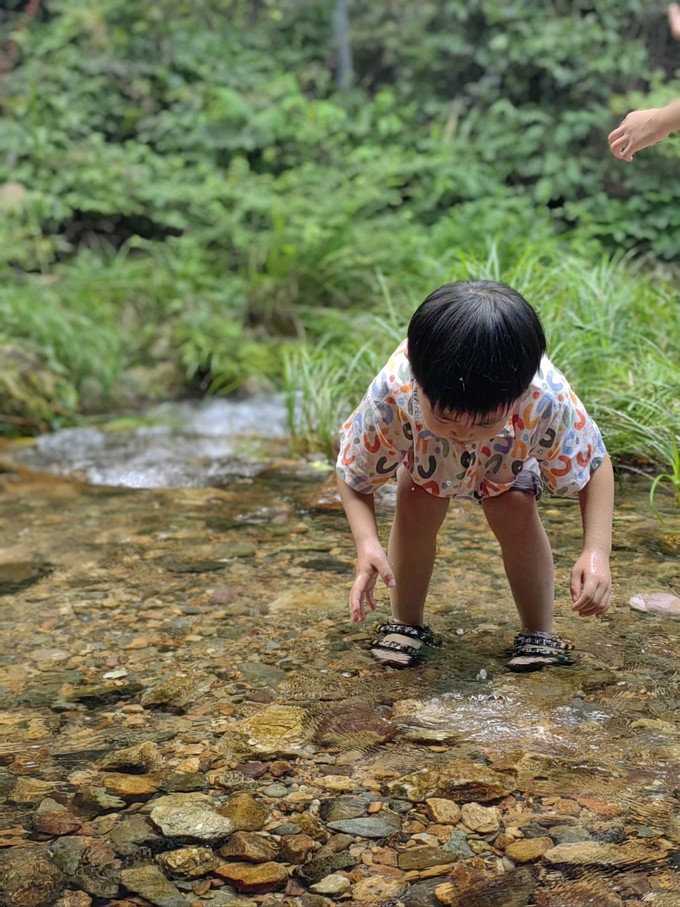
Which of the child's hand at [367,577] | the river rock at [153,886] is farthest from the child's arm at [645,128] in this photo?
the river rock at [153,886]

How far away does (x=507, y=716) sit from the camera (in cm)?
184

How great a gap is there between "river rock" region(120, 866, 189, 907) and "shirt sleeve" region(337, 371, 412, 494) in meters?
0.82

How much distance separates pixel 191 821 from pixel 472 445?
82cm

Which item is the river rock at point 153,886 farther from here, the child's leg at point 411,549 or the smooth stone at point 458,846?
the child's leg at point 411,549

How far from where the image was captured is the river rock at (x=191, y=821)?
1484mm

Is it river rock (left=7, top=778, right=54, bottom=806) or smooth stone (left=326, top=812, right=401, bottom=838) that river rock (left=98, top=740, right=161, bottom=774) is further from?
smooth stone (left=326, top=812, right=401, bottom=838)

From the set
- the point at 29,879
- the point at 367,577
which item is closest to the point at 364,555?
the point at 367,577

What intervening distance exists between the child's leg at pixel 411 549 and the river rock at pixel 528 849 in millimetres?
663

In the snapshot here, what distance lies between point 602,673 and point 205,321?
4.93 m

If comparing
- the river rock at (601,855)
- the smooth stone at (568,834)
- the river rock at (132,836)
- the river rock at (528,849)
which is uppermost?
the river rock at (601,855)

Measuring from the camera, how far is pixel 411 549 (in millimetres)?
2041

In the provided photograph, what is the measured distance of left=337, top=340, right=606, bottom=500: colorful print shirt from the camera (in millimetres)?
1826

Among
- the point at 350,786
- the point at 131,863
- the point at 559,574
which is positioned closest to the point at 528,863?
the point at 350,786

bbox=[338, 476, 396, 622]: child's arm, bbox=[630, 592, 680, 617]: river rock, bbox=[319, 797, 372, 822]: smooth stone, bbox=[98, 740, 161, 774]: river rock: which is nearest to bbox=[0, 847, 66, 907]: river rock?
bbox=[98, 740, 161, 774]: river rock
